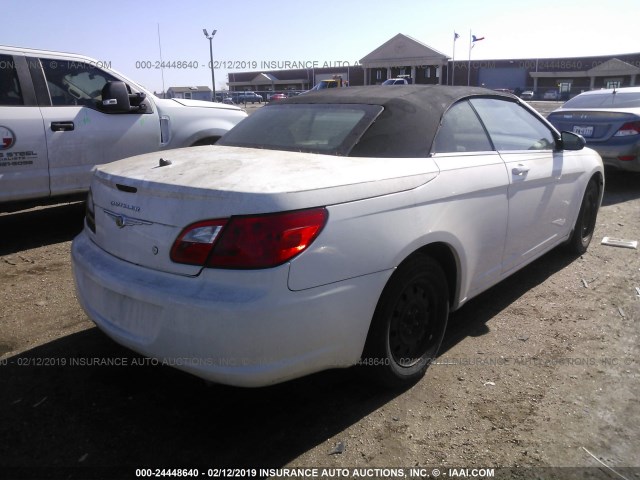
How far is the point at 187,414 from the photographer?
2.61m

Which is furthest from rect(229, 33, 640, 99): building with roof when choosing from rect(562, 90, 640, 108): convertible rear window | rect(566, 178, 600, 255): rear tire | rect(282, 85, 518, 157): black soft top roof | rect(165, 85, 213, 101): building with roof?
rect(282, 85, 518, 157): black soft top roof

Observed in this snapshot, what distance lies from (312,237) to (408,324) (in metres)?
0.93

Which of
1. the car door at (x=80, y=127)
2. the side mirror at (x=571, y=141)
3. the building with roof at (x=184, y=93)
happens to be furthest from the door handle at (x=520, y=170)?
the building with roof at (x=184, y=93)

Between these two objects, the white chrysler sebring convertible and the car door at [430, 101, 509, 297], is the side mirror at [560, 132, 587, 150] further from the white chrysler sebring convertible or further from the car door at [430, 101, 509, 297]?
the car door at [430, 101, 509, 297]

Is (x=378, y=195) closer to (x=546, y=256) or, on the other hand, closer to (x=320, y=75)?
(x=546, y=256)

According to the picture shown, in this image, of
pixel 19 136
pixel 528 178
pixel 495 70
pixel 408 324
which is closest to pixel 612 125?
pixel 528 178

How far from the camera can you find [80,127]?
17.5 feet

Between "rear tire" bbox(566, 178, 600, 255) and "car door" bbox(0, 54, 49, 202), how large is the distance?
515 cm

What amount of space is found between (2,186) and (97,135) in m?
1.05

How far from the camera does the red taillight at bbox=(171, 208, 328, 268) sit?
207 centimetres

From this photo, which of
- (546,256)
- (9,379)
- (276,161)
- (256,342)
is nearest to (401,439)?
(256,342)

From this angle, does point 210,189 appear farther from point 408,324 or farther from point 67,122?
point 67,122

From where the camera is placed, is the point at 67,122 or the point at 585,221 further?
the point at 67,122

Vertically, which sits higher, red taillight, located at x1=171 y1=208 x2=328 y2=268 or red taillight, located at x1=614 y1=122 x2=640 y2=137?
red taillight, located at x1=614 y1=122 x2=640 y2=137
